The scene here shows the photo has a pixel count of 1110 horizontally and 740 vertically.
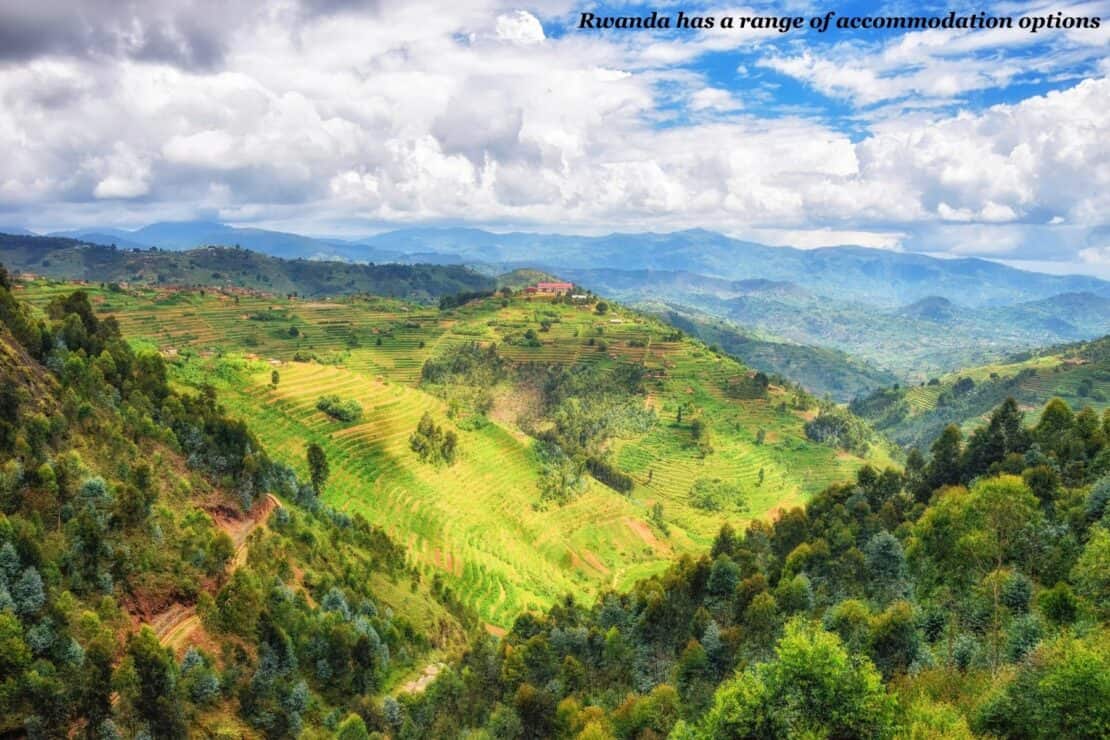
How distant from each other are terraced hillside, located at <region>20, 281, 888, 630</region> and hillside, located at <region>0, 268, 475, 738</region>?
20568mm

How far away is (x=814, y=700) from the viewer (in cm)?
2672

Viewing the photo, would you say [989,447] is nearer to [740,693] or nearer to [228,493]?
[740,693]

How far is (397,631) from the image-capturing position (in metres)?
60.5

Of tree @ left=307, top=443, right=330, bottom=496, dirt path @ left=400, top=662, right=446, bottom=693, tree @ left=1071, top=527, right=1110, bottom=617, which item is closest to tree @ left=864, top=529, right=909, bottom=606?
tree @ left=1071, top=527, right=1110, bottom=617

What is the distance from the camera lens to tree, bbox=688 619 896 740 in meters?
26.1

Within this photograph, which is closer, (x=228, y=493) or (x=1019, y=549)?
(x=1019, y=549)

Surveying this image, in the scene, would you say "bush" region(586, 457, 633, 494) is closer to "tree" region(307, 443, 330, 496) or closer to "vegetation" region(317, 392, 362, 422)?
"vegetation" region(317, 392, 362, 422)

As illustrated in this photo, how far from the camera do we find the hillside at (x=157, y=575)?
3616 centimetres

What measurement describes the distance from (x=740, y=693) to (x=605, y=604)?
117ft

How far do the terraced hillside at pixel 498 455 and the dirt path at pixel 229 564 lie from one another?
2260 centimetres

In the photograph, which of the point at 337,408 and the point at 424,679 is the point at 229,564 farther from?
the point at 337,408

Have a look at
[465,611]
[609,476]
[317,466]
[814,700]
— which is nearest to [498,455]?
[609,476]

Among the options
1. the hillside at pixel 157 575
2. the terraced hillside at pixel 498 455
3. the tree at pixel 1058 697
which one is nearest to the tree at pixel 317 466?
the terraced hillside at pixel 498 455

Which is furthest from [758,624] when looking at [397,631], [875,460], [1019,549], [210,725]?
[875,460]
